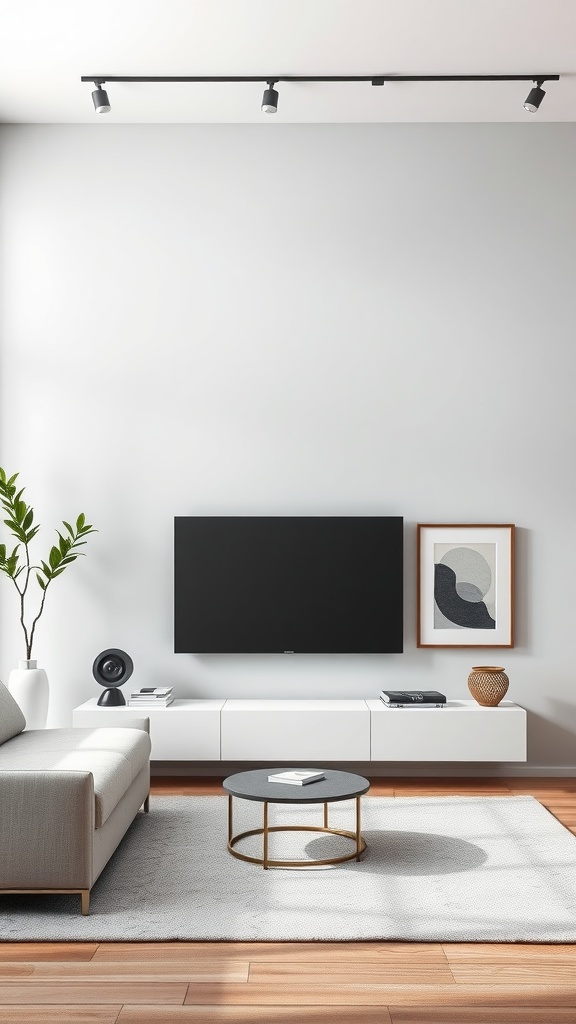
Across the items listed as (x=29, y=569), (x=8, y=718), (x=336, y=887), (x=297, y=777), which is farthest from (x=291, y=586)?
(x=336, y=887)

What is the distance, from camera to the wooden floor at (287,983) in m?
2.48

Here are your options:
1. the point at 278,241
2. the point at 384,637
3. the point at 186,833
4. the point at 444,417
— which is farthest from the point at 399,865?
the point at 278,241

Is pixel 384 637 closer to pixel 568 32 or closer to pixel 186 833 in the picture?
pixel 186 833

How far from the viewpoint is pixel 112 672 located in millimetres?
5031

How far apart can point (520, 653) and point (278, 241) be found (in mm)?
2584

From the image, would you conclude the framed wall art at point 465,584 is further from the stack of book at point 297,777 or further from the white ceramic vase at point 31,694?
the white ceramic vase at point 31,694

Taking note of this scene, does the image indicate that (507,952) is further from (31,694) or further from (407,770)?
(31,694)

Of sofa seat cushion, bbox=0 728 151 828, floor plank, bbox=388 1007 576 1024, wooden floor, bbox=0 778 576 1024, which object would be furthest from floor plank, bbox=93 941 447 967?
sofa seat cushion, bbox=0 728 151 828

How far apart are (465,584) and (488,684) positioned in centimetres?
56

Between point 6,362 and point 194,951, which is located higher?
point 6,362

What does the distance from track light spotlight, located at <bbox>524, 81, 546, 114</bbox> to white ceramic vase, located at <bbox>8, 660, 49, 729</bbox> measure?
3.70m

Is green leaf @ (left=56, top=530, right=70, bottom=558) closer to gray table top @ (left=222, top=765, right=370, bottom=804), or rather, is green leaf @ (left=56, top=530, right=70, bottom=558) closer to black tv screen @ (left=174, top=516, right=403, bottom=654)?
black tv screen @ (left=174, top=516, right=403, bottom=654)

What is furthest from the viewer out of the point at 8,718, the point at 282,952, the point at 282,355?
the point at 282,355

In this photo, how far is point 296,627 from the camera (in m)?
5.15
